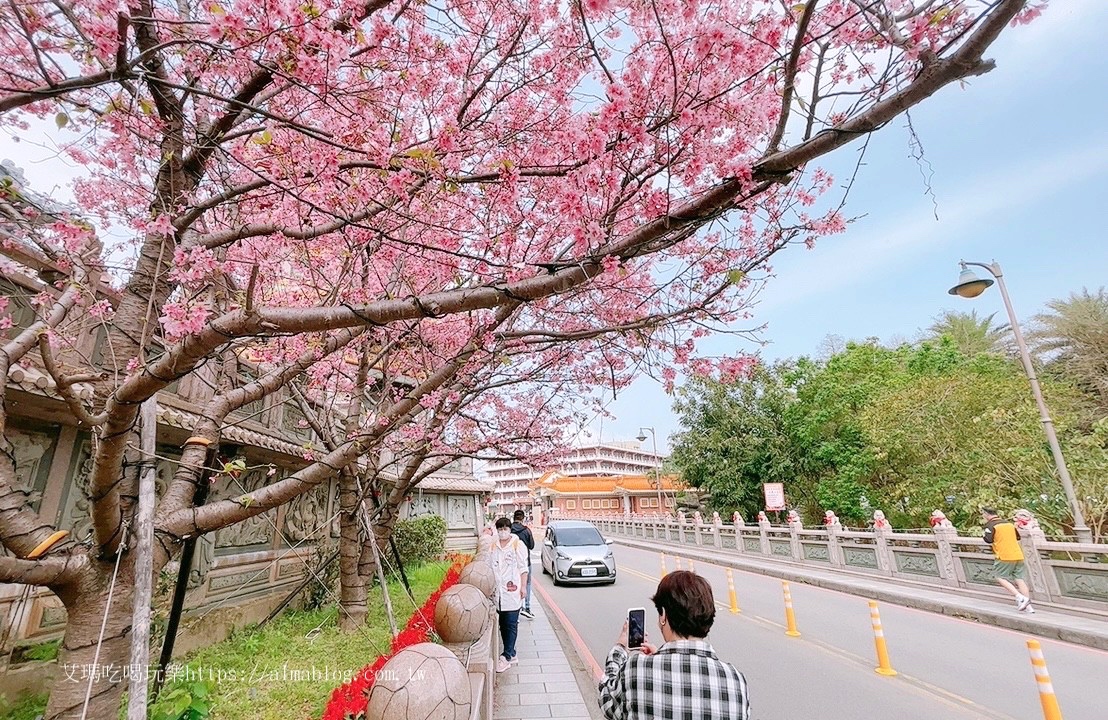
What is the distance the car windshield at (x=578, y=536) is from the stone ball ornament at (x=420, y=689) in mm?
12991

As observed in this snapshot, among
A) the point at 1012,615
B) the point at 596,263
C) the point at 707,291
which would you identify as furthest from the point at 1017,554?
the point at 596,263

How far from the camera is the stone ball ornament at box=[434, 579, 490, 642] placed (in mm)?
5617

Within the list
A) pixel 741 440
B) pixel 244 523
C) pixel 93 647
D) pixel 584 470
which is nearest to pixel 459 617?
pixel 93 647

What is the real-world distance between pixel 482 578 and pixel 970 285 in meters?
11.4

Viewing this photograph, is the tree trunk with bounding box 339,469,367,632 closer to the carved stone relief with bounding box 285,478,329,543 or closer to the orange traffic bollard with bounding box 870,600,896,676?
the carved stone relief with bounding box 285,478,329,543

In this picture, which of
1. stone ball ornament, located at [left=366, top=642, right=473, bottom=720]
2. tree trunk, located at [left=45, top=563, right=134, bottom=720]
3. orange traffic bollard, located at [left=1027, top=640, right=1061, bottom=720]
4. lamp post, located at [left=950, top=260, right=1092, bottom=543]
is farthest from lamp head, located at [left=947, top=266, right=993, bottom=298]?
tree trunk, located at [left=45, top=563, right=134, bottom=720]

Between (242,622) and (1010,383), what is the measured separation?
21575mm

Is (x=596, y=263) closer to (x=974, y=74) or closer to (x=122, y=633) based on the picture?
(x=974, y=74)

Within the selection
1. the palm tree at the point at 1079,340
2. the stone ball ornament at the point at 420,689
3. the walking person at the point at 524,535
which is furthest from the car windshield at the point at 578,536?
the palm tree at the point at 1079,340

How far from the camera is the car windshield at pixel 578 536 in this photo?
16188 millimetres

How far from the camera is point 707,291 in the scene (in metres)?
5.84

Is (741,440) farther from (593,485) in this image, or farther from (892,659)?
(593,485)

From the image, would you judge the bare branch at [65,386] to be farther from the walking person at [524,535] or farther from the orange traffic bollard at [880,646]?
the orange traffic bollard at [880,646]

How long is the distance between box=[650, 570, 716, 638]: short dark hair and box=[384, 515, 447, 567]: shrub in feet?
45.0
